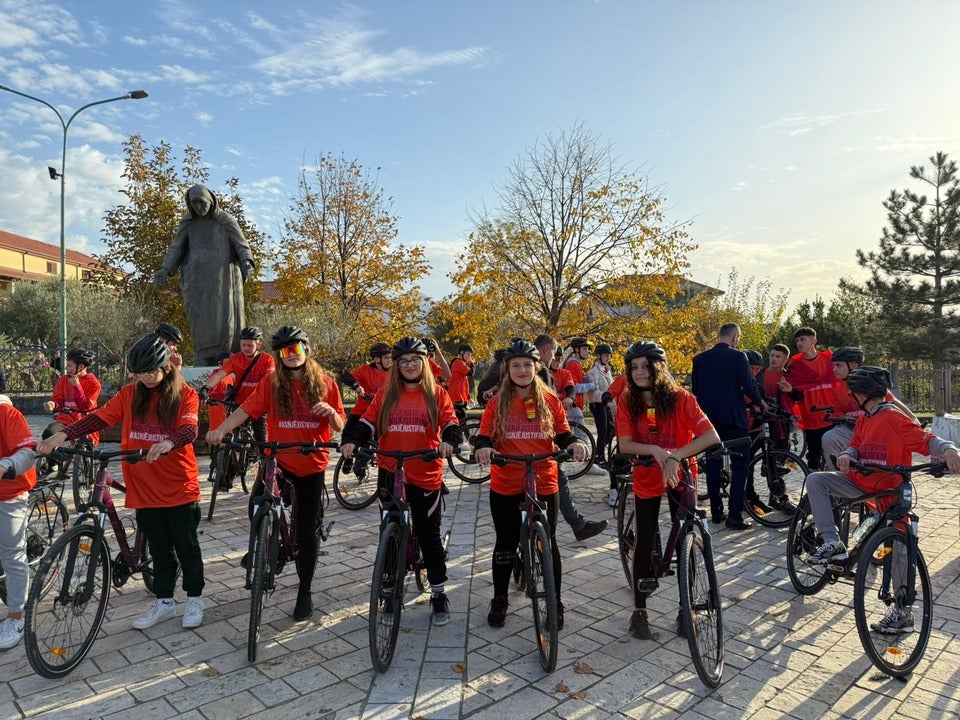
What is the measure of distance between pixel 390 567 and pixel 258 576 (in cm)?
78

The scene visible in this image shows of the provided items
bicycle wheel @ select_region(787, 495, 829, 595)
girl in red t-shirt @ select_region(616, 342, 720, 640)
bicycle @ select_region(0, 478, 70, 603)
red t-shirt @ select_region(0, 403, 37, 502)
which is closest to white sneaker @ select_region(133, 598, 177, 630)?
red t-shirt @ select_region(0, 403, 37, 502)

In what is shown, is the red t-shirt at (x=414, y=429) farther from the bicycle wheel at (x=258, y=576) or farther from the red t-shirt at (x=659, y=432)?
the red t-shirt at (x=659, y=432)

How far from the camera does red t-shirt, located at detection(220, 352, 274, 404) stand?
740 centimetres

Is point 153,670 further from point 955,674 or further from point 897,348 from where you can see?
point 897,348

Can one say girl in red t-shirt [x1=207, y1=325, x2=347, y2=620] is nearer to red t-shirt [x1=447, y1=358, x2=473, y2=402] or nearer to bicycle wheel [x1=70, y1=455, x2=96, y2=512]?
bicycle wheel [x1=70, y1=455, x2=96, y2=512]

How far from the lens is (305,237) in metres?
23.3

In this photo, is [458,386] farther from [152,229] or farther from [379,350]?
[152,229]

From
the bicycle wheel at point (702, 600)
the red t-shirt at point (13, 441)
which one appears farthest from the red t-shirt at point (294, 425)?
the bicycle wheel at point (702, 600)

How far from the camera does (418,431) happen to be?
14.6 ft

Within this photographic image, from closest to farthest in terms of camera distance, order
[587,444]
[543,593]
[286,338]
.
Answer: [543,593]
[286,338]
[587,444]

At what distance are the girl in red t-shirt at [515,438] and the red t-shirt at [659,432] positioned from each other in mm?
386

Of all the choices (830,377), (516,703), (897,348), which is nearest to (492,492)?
(516,703)

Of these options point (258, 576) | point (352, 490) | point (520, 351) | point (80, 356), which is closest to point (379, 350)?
point (352, 490)

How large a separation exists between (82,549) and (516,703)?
2.67 meters
